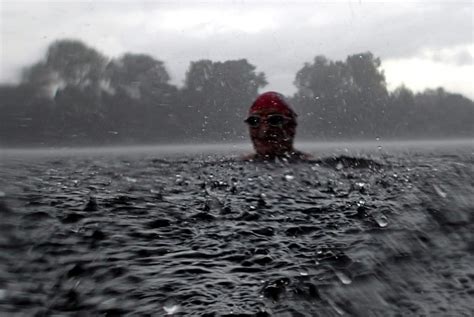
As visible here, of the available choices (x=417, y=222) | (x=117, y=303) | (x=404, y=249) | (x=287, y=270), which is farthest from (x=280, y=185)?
(x=117, y=303)

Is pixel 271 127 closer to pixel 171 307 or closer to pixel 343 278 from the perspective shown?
pixel 343 278

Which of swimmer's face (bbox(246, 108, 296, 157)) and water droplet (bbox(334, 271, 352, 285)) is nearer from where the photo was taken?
water droplet (bbox(334, 271, 352, 285))

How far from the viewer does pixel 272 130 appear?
11.9 metres

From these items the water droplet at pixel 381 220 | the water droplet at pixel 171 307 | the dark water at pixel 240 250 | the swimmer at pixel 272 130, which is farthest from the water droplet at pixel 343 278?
the swimmer at pixel 272 130

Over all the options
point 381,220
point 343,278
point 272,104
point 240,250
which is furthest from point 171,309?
point 272,104

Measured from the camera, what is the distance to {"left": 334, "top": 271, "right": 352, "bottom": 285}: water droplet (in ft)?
12.4

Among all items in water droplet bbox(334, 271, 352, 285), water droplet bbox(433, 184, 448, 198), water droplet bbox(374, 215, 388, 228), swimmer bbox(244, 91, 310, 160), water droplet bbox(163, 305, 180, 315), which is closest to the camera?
water droplet bbox(163, 305, 180, 315)

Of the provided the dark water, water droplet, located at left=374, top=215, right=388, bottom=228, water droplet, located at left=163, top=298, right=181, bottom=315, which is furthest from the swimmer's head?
water droplet, located at left=163, top=298, right=181, bottom=315

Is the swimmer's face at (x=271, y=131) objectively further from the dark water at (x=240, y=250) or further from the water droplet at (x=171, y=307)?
the water droplet at (x=171, y=307)

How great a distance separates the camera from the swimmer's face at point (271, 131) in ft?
39.1

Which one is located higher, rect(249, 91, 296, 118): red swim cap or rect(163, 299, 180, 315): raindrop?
rect(249, 91, 296, 118): red swim cap

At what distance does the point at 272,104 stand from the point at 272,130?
2.34 ft

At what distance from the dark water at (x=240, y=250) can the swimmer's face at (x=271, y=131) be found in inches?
163

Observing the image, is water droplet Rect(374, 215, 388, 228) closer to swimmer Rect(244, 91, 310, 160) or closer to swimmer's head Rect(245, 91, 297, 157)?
swimmer Rect(244, 91, 310, 160)
